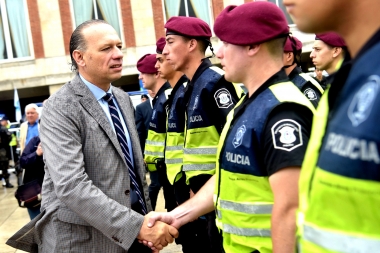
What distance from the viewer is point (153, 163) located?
5.96 meters

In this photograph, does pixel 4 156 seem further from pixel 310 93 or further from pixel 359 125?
pixel 359 125

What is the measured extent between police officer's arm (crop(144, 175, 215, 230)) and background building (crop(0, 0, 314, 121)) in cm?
1857

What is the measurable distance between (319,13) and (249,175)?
102 cm

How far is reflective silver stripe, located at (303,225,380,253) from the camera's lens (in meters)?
1.00

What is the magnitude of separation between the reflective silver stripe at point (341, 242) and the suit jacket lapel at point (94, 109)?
6.65ft

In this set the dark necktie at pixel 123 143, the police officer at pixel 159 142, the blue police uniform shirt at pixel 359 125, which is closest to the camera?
the blue police uniform shirt at pixel 359 125

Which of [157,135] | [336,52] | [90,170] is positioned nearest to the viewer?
[90,170]

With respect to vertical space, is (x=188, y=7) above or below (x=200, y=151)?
above

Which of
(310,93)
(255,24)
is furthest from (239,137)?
(310,93)

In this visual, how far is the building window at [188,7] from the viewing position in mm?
21641

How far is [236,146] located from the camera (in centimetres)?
217

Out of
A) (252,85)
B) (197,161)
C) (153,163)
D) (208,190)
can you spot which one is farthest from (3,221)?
(252,85)

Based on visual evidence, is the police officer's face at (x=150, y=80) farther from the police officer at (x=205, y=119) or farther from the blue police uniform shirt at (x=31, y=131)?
the blue police uniform shirt at (x=31, y=131)

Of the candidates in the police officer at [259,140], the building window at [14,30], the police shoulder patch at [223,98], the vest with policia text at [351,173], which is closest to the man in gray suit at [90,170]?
the police shoulder patch at [223,98]
